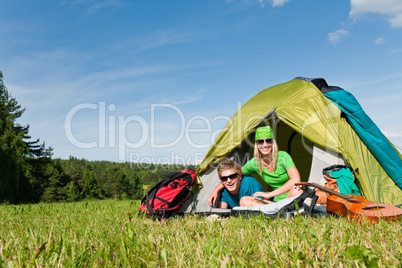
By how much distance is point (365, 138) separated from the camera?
4430 millimetres

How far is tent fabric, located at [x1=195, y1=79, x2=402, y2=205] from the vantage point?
4121 millimetres

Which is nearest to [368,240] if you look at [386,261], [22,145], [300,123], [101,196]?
[386,261]

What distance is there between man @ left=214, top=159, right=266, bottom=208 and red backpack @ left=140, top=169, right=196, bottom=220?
1.40 feet

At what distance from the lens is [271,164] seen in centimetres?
437

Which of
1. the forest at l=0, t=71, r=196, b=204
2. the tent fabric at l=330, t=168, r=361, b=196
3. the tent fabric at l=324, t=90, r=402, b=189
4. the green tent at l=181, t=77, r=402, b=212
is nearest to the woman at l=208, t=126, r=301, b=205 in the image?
the green tent at l=181, t=77, r=402, b=212

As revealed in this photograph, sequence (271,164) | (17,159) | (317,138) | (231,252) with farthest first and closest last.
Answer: (17,159), (271,164), (317,138), (231,252)

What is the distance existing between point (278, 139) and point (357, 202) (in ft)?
11.8

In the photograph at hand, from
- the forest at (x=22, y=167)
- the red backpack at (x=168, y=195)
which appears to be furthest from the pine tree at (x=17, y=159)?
the red backpack at (x=168, y=195)

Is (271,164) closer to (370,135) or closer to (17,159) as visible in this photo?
(370,135)

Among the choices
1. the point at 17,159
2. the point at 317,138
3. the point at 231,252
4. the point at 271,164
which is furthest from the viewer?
the point at 17,159

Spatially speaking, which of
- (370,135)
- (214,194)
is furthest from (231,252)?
(370,135)

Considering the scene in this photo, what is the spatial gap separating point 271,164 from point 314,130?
765 millimetres

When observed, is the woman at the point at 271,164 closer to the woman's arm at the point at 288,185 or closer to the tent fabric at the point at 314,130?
the woman's arm at the point at 288,185

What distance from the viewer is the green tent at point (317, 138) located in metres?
4.16
